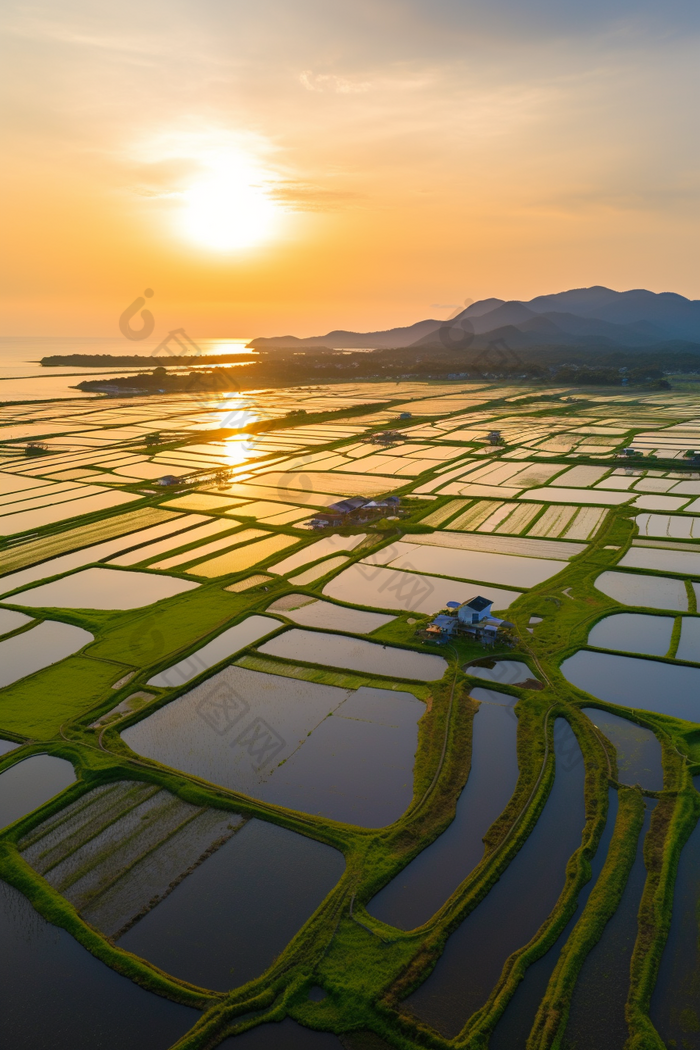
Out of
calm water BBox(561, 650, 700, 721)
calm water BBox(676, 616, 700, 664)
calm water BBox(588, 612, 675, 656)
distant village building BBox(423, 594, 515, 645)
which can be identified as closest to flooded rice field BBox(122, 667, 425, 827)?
distant village building BBox(423, 594, 515, 645)

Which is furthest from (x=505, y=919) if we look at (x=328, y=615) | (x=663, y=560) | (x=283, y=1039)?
(x=663, y=560)

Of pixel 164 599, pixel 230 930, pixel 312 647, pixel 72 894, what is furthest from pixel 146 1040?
pixel 164 599

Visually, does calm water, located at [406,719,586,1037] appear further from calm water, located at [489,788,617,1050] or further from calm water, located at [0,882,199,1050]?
Result: calm water, located at [0,882,199,1050]

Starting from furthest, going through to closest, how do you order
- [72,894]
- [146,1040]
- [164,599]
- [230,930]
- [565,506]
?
[565,506], [164,599], [72,894], [230,930], [146,1040]

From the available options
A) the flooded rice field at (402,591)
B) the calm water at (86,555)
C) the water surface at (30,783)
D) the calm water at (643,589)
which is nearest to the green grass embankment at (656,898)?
the calm water at (643,589)

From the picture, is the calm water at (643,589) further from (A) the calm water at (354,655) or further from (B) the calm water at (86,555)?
(B) the calm water at (86,555)

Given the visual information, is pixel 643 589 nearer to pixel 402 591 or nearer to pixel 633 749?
pixel 402 591

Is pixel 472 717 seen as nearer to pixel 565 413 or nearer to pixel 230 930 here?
pixel 230 930
